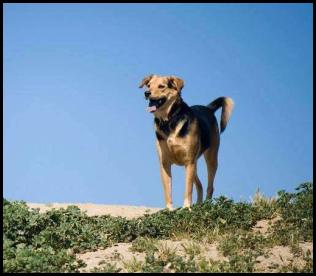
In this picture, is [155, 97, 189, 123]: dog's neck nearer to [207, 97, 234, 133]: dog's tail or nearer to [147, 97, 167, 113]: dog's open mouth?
[147, 97, 167, 113]: dog's open mouth

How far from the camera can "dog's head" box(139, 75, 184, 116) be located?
474 inches

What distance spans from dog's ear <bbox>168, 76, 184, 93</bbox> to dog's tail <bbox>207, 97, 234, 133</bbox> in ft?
9.24

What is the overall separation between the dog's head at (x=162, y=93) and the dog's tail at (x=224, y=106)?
9.15 feet

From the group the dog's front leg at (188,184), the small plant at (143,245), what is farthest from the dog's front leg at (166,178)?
the small plant at (143,245)

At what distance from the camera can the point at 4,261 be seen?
27.9ft

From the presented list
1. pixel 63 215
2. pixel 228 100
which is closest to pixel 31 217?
pixel 63 215

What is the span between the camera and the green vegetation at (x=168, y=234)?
27.5 ft

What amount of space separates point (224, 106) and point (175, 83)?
3.13 metres

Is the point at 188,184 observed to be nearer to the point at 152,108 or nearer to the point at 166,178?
the point at 166,178

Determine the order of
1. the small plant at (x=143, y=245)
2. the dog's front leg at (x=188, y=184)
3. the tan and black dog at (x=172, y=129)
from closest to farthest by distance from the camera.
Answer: the small plant at (x=143, y=245) < the dog's front leg at (x=188, y=184) < the tan and black dog at (x=172, y=129)

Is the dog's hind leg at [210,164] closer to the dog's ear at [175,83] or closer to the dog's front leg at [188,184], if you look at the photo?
the dog's front leg at [188,184]

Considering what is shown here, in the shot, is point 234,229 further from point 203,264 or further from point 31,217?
point 31,217

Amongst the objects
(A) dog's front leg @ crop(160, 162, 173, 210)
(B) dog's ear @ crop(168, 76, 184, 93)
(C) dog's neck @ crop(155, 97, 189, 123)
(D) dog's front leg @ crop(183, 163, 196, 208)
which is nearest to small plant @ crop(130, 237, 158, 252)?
(D) dog's front leg @ crop(183, 163, 196, 208)

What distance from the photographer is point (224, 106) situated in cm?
1509
